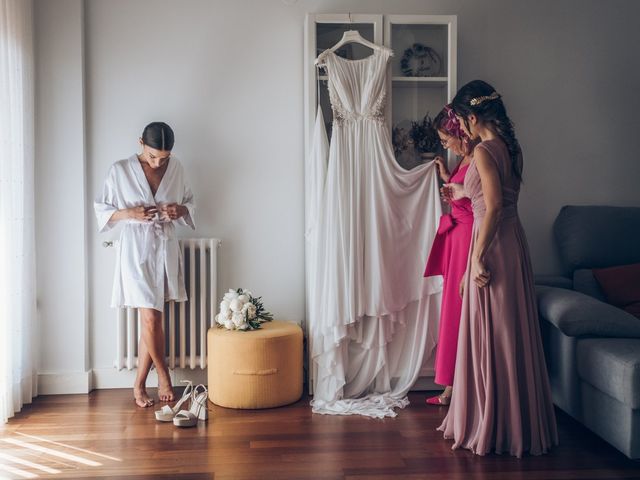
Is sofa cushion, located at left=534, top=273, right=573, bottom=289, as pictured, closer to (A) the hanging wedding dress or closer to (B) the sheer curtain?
(A) the hanging wedding dress

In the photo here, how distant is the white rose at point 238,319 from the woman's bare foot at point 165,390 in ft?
1.77

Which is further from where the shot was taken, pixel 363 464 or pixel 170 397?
pixel 170 397

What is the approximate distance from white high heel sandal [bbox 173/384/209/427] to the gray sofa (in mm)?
1770

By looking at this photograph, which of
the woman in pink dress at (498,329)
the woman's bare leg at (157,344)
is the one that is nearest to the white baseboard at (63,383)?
the woman's bare leg at (157,344)

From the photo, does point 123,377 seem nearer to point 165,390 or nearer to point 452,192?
point 165,390

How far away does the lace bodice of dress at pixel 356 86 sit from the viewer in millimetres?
3762

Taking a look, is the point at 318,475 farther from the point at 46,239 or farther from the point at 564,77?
the point at 564,77

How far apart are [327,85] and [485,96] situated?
3.72 feet

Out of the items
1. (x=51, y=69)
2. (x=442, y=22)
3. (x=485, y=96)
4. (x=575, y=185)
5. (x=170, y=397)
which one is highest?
(x=442, y=22)

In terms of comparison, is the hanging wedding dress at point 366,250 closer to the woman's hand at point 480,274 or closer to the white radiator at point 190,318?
the white radiator at point 190,318

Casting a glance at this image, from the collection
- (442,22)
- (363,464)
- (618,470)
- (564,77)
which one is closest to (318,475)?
(363,464)

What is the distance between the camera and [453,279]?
3.55m

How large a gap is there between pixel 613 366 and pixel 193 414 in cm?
196

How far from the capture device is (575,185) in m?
4.30
